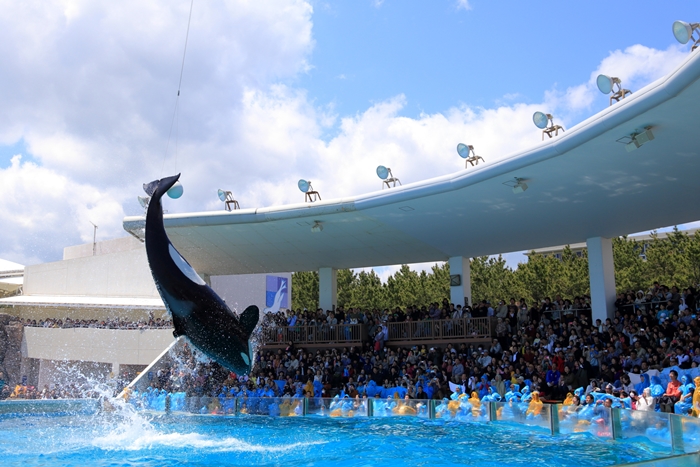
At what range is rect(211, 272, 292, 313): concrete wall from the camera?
3953 cm

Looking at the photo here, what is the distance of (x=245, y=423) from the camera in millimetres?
16516

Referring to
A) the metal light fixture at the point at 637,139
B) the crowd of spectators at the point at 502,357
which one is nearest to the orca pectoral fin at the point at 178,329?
the metal light fixture at the point at 637,139

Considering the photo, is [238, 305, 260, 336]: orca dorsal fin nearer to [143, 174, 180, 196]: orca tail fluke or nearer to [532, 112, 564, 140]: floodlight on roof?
[143, 174, 180, 196]: orca tail fluke

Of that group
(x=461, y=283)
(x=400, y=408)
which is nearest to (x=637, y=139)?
(x=400, y=408)

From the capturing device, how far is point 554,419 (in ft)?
38.6

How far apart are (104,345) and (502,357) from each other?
17992mm

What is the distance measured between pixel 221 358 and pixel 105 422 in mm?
10413

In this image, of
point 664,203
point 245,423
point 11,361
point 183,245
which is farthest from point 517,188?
point 11,361

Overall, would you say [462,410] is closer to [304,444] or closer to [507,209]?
[304,444]

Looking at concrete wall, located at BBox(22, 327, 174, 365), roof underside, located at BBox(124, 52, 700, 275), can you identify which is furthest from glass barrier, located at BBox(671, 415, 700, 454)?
concrete wall, located at BBox(22, 327, 174, 365)

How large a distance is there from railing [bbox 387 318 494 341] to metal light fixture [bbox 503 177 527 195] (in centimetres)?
636

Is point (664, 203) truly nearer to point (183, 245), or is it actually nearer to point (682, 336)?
point (682, 336)

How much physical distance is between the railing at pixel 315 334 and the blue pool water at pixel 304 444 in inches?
246

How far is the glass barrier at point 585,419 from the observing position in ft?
35.0
